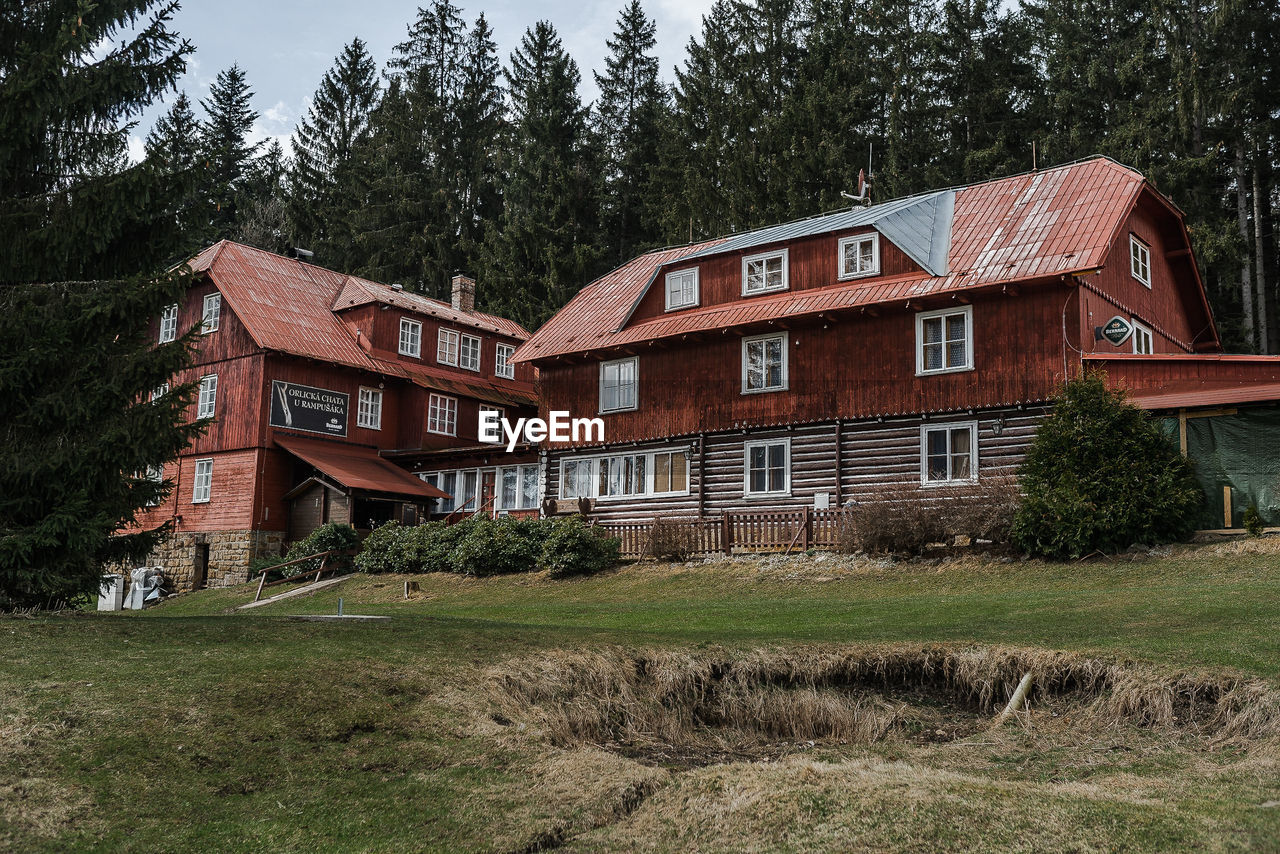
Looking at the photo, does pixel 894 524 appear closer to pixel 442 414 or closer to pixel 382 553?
pixel 382 553

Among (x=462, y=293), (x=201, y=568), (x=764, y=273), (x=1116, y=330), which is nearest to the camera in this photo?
(x=1116, y=330)

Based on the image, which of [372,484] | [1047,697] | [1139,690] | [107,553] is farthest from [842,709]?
[372,484]

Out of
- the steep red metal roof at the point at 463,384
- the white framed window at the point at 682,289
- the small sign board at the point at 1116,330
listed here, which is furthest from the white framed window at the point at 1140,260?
the steep red metal roof at the point at 463,384

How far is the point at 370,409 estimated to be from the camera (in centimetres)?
3844

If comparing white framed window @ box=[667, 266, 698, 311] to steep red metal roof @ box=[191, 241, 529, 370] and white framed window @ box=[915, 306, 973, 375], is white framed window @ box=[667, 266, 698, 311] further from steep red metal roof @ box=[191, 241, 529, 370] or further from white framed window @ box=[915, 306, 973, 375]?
steep red metal roof @ box=[191, 241, 529, 370]

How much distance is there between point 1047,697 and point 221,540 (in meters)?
29.3

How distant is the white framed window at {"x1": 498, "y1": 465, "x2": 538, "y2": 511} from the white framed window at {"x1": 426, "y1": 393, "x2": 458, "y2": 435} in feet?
14.3

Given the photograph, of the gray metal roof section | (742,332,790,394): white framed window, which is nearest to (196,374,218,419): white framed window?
the gray metal roof section

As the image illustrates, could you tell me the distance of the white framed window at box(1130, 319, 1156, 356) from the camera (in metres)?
27.0

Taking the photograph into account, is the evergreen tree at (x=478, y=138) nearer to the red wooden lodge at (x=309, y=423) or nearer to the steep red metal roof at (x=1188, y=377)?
the red wooden lodge at (x=309, y=423)

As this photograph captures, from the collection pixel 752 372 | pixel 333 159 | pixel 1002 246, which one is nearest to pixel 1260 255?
pixel 1002 246

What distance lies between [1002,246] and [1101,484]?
764 cm

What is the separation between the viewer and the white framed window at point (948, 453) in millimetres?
25609

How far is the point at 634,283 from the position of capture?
36.8 m
